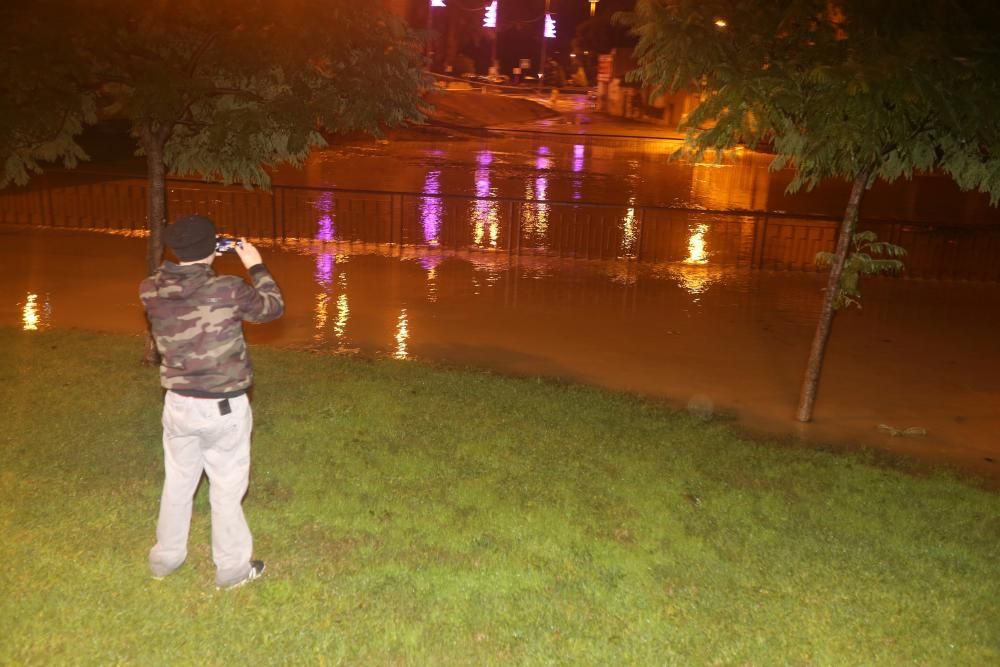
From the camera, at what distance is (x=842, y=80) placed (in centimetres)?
666

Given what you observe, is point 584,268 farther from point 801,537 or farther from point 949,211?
point 949,211

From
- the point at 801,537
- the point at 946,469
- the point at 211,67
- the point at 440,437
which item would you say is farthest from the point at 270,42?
the point at 946,469

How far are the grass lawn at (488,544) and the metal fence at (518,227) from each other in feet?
24.8

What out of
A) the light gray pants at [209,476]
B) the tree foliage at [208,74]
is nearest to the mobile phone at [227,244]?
the light gray pants at [209,476]

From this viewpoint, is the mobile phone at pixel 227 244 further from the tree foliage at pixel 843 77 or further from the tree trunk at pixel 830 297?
the tree trunk at pixel 830 297

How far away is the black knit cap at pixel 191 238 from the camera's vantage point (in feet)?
14.7

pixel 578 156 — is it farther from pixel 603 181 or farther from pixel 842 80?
pixel 842 80

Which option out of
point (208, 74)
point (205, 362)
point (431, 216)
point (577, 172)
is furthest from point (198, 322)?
point (577, 172)

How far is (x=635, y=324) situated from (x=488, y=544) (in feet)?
20.3

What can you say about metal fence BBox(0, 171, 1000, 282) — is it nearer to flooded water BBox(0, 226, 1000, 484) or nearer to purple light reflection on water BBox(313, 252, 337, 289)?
flooded water BBox(0, 226, 1000, 484)

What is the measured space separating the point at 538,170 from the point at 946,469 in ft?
68.4

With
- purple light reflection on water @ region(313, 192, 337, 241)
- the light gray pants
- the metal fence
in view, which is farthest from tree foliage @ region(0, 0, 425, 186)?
purple light reflection on water @ region(313, 192, 337, 241)

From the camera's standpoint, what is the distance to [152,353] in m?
8.82

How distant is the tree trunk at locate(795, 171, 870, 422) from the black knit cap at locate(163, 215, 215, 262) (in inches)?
205
